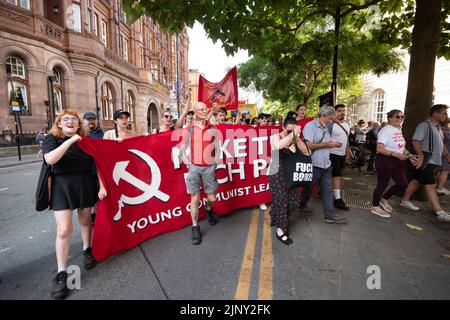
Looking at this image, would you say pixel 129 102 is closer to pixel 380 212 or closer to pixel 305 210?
pixel 305 210

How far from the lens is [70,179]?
9.07ft

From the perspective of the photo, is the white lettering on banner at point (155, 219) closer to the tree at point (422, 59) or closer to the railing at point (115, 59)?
the tree at point (422, 59)

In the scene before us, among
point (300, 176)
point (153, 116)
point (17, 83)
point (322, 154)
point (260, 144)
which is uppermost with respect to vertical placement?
point (17, 83)

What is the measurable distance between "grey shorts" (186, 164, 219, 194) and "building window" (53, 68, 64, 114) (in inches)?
829

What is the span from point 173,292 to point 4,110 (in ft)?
66.4

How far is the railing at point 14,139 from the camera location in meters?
16.0

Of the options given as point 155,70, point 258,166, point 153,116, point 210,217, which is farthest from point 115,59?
point 210,217

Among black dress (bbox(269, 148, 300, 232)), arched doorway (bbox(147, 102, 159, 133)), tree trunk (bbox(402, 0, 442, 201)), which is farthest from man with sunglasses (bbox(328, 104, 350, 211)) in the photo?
arched doorway (bbox(147, 102, 159, 133))

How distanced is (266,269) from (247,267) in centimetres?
22

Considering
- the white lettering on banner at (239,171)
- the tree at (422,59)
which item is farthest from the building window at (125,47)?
the tree at (422,59)

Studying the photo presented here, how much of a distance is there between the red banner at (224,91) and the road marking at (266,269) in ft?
13.1

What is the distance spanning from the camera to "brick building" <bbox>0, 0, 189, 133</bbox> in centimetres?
1683
